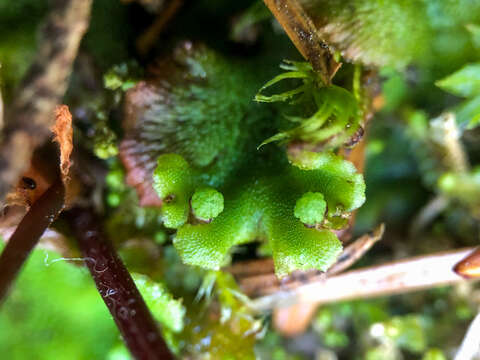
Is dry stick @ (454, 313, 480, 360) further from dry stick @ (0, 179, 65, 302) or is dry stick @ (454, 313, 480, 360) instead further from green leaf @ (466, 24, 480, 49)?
dry stick @ (0, 179, 65, 302)

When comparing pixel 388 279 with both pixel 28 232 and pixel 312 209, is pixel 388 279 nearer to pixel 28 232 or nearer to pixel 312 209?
pixel 312 209

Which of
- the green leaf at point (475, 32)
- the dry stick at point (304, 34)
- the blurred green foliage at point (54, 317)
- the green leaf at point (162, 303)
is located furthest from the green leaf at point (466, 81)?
the blurred green foliage at point (54, 317)

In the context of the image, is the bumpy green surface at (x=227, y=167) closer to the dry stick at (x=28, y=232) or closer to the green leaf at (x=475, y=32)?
the dry stick at (x=28, y=232)

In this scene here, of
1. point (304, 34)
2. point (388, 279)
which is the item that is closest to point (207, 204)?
point (304, 34)

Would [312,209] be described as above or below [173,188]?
below

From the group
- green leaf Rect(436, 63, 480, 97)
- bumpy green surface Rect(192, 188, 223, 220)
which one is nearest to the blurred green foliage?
bumpy green surface Rect(192, 188, 223, 220)
